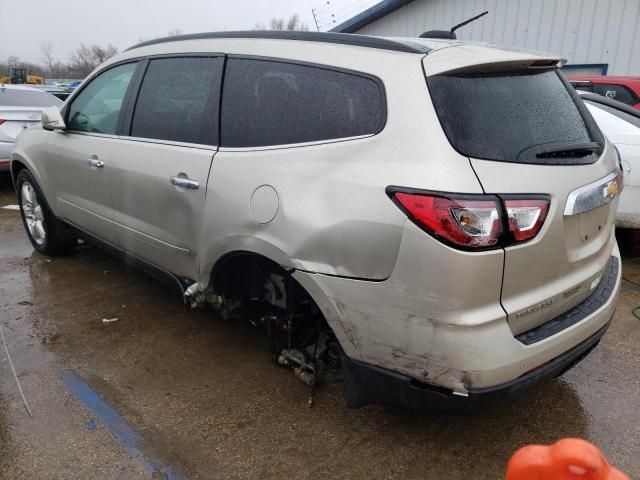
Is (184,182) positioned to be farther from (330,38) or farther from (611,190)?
(611,190)

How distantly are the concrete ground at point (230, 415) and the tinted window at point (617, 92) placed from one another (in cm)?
430

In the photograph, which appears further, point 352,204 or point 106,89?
point 106,89

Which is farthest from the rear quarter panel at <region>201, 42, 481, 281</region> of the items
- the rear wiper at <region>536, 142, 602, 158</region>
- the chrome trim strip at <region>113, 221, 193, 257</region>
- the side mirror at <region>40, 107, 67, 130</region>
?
the side mirror at <region>40, 107, 67, 130</region>

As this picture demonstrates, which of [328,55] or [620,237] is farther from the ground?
[328,55]

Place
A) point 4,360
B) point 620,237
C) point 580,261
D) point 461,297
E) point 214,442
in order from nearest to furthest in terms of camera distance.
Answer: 1. point 461,297
2. point 580,261
3. point 214,442
4. point 4,360
5. point 620,237

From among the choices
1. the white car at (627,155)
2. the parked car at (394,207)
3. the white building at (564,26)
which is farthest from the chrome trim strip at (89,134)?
the white building at (564,26)

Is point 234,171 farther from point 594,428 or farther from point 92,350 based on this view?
point 594,428

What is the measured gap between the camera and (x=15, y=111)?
23.8 feet

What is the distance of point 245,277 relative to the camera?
284 centimetres

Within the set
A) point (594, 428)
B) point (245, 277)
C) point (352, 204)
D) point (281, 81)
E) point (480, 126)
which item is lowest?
point (594, 428)

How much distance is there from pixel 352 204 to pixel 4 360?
2450mm

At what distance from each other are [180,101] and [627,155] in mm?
3838

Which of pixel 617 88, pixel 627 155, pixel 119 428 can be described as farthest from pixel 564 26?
pixel 119 428

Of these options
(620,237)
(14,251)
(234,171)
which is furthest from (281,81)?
(620,237)
